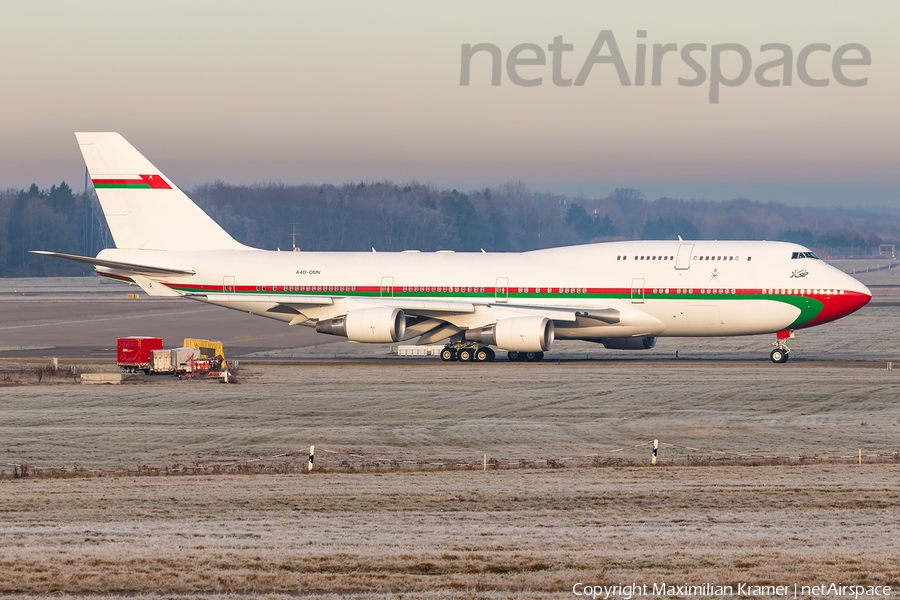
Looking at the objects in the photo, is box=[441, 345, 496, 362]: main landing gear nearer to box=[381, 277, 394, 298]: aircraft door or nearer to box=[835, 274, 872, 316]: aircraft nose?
box=[381, 277, 394, 298]: aircraft door

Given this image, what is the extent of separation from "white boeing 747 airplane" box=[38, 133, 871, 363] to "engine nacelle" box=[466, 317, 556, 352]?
0.05 m

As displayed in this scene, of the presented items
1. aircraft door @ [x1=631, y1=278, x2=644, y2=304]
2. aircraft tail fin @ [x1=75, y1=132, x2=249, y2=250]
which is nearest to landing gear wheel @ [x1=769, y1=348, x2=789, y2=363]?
aircraft door @ [x1=631, y1=278, x2=644, y2=304]

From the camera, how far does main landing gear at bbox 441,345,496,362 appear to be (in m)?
47.3

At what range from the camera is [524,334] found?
43.6 m

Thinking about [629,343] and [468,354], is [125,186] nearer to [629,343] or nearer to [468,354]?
[468,354]

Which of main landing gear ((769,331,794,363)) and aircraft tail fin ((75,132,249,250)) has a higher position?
aircraft tail fin ((75,132,249,250))

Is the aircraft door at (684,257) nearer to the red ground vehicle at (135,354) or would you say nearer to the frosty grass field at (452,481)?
the frosty grass field at (452,481)

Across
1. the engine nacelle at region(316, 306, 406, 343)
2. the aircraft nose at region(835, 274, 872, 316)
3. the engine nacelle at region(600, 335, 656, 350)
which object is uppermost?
the aircraft nose at region(835, 274, 872, 316)

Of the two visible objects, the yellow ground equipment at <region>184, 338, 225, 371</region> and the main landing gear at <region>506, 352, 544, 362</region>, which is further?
the main landing gear at <region>506, 352, 544, 362</region>

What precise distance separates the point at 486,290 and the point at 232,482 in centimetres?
2656

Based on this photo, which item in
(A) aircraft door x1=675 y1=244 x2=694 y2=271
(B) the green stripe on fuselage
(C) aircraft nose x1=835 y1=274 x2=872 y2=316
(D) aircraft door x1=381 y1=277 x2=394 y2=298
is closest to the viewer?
(C) aircraft nose x1=835 y1=274 x2=872 y2=316

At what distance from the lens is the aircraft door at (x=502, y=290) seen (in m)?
46.1

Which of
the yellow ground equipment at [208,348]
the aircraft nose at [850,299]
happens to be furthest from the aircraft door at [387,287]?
the aircraft nose at [850,299]

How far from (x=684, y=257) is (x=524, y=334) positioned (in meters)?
7.76
